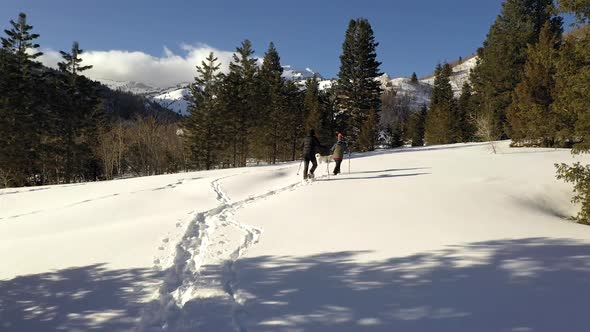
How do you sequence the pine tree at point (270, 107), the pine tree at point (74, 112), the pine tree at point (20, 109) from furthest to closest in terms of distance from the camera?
1. the pine tree at point (270, 107)
2. the pine tree at point (74, 112)
3. the pine tree at point (20, 109)

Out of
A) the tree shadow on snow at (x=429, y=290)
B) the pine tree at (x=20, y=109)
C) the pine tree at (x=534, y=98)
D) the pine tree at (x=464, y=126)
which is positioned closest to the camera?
the tree shadow on snow at (x=429, y=290)

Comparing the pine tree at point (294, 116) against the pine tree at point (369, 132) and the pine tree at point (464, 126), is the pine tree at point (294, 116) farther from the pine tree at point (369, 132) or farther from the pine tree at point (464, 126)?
the pine tree at point (464, 126)

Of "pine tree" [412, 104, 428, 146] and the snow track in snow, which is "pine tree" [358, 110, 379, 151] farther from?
the snow track in snow

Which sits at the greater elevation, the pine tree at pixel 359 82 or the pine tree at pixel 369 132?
the pine tree at pixel 359 82

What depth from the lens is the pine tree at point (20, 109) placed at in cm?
2477

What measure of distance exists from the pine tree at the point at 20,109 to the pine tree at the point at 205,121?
14.0 meters

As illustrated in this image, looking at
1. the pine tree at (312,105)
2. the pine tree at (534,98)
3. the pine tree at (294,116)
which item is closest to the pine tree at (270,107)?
the pine tree at (294,116)

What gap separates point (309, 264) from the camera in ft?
15.3

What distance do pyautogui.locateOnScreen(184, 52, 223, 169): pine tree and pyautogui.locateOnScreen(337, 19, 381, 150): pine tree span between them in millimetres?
16612

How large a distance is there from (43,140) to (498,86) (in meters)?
42.0

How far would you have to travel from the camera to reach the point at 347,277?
13.6ft

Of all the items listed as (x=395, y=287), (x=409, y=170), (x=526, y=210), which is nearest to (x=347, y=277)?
(x=395, y=287)

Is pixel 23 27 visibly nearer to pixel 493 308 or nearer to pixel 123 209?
pixel 123 209

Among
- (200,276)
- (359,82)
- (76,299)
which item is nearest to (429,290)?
(200,276)
